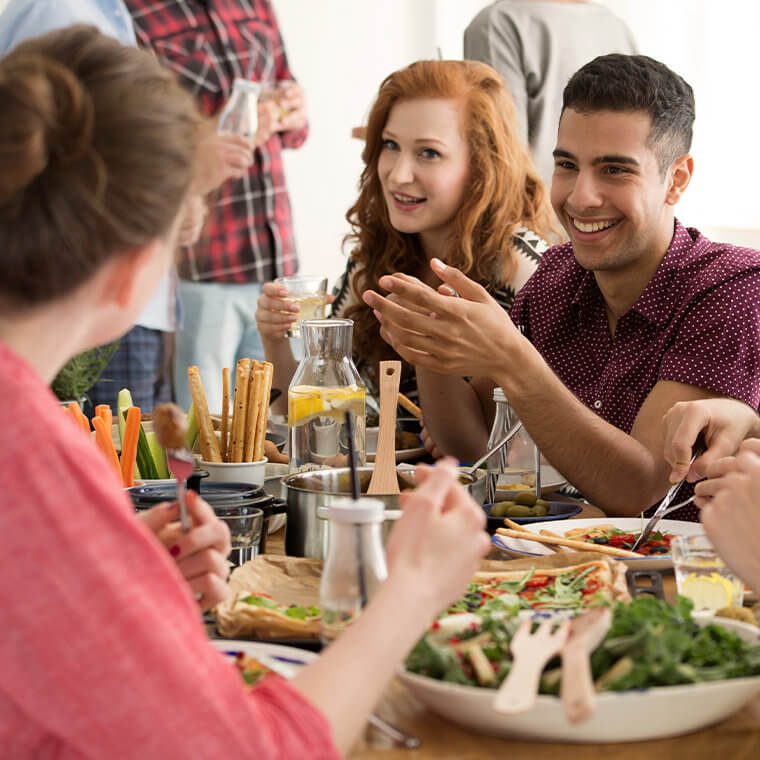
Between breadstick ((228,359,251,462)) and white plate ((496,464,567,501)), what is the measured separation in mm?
423

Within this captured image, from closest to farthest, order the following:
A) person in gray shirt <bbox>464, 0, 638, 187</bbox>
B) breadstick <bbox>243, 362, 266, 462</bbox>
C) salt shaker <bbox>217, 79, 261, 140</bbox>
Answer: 1. breadstick <bbox>243, 362, 266, 462</bbox>
2. salt shaker <bbox>217, 79, 261, 140</bbox>
3. person in gray shirt <bbox>464, 0, 638, 187</bbox>

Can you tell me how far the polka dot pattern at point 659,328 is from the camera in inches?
73.2

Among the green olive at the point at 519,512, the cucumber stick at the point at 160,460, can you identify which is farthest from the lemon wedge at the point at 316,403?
the green olive at the point at 519,512

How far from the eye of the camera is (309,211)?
5.57 m

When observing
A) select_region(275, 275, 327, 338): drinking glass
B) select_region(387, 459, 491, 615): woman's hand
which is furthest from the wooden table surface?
select_region(275, 275, 327, 338): drinking glass

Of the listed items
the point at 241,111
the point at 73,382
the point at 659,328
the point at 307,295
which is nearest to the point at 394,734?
the point at 659,328

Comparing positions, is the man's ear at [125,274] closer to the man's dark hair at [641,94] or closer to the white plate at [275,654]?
the white plate at [275,654]

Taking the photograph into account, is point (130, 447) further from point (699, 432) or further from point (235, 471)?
point (699, 432)

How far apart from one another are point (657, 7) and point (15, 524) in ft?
16.6

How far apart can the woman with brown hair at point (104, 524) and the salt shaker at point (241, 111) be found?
2.08 m

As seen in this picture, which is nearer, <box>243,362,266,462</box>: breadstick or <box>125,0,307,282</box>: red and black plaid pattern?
<box>243,362,266,462</box>: breadstick

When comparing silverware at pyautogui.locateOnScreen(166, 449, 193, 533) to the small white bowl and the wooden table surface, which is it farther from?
the small white bowl

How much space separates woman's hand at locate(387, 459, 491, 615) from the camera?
842 millimetres

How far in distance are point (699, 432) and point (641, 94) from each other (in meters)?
0.78
